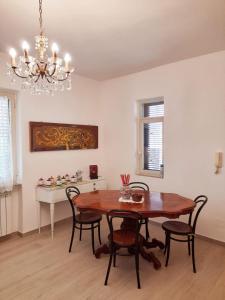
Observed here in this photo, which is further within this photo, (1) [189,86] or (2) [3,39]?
(1) [189,86]

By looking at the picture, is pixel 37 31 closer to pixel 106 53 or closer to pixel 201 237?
pixel 106 53

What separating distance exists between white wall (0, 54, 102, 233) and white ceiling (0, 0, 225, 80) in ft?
2.77

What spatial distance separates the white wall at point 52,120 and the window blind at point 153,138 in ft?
3.52

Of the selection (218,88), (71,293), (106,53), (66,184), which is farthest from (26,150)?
(218,88)

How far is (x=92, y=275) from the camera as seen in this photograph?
8.31 ft

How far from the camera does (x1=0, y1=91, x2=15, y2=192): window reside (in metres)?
3.32

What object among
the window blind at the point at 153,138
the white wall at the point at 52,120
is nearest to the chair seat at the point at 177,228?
the window blind at the point at 153,138

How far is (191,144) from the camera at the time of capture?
3.47 m

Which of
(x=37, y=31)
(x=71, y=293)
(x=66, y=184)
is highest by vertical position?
(x=37, y=31)

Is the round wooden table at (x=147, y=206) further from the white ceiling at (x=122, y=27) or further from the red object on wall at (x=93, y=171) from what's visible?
the white ceiling at (x=122, y=27)

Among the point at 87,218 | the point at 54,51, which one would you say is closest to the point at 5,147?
the point at 87,218

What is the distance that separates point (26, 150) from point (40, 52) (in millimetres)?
1951

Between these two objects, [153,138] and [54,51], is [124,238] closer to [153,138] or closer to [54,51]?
[54,51]

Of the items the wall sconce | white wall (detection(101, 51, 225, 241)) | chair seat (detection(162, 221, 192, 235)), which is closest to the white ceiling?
white wall (detection(101, 51, 225, 241))
